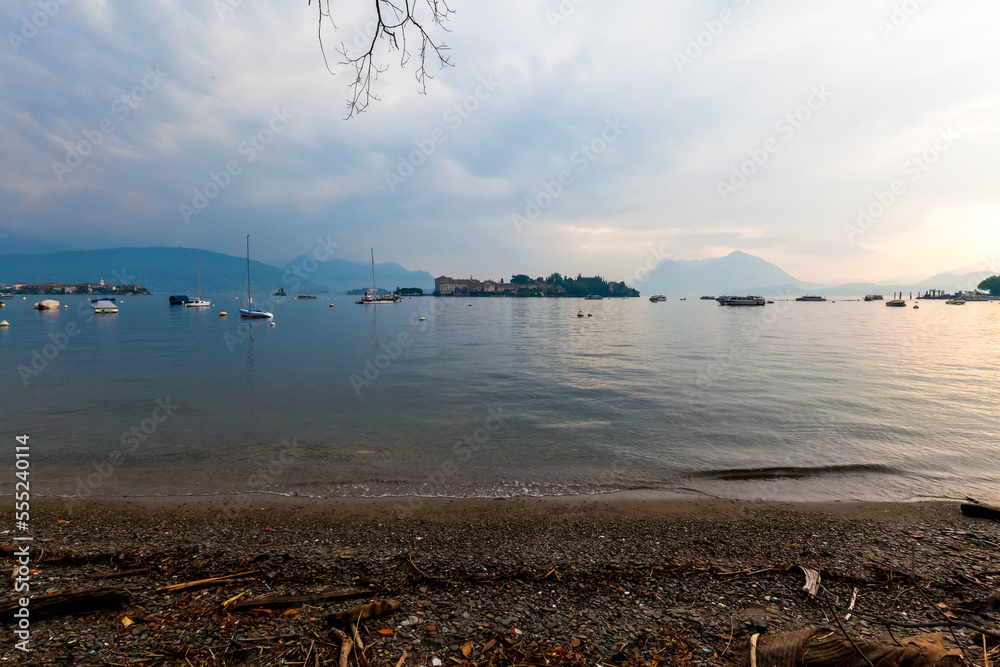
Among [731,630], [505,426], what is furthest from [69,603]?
[505,426]

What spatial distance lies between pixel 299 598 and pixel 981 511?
10481 millimetres

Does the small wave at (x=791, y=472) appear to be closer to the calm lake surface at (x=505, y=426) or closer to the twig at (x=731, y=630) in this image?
the calm lake surface at (x=505, y=426)

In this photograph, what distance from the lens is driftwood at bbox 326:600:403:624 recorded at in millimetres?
4062

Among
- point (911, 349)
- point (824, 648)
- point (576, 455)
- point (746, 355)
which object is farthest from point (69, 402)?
point (911, 349)

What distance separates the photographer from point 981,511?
7.12 metres

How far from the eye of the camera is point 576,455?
10836mm

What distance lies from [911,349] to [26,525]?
161 feet

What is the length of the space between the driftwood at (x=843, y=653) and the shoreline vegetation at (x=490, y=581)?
0.05 meters

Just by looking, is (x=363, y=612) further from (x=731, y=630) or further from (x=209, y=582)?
(x=731, y=630)

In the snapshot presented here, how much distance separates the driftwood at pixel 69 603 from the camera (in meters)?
4.02

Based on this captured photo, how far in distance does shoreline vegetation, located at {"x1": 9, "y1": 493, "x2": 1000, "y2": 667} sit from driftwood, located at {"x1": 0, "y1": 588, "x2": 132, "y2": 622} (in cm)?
1

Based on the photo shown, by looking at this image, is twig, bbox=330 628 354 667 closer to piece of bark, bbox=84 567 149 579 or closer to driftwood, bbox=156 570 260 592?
driftwood, bbox=156 570 260 592

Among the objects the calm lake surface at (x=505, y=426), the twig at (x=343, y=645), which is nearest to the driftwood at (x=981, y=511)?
the calm lake surface at (x=505, y=426)

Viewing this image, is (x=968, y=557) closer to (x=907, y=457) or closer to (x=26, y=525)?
(x=907, y=457)
